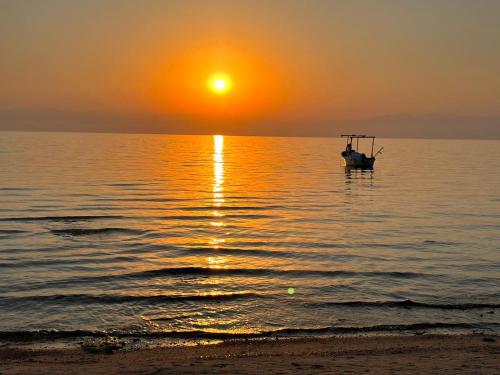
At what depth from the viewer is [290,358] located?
1269 centimetres

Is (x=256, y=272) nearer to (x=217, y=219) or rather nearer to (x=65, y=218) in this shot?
(x=217, y=219)

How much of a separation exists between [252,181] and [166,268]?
166 ft

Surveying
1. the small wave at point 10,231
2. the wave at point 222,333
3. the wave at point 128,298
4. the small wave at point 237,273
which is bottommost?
the wave at point 222,333

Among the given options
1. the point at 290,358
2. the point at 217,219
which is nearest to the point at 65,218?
the point at 217,219

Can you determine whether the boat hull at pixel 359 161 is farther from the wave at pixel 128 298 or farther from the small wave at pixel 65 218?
the wave at pixel 128 298

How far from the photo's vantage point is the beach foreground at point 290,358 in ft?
38.4

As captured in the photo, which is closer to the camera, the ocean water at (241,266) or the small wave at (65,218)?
the ocean water at (241,266)

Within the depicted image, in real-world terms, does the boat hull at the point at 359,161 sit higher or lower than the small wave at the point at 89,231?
higher

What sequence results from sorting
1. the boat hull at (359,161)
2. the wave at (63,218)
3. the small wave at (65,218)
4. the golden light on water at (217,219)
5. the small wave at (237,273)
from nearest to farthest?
the small wave at (237,273) < the golden light on water at (217,219) < the small wave at (65,218) < the wave at (63,218) < the boat hull at (359,161)

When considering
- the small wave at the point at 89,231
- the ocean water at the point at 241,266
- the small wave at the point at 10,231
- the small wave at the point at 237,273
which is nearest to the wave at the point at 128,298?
the ocean water at the point at 241,266

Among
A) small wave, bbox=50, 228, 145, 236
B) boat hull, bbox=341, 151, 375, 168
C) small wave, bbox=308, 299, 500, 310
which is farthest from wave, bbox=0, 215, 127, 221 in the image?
boat hull, bbox=341, 151, 375, 168

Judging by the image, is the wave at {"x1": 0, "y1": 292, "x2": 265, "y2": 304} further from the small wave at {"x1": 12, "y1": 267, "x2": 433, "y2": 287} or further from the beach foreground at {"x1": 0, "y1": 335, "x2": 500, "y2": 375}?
the beach foreground at {"x1": 0, "y1": 335, "x2": 500, "y2": 375}

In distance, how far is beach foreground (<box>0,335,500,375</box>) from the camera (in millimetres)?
Result: 11711

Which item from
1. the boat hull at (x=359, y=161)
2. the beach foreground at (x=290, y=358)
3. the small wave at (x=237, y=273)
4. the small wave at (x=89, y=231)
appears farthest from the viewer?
the boat hull at (x=359, y=161)
